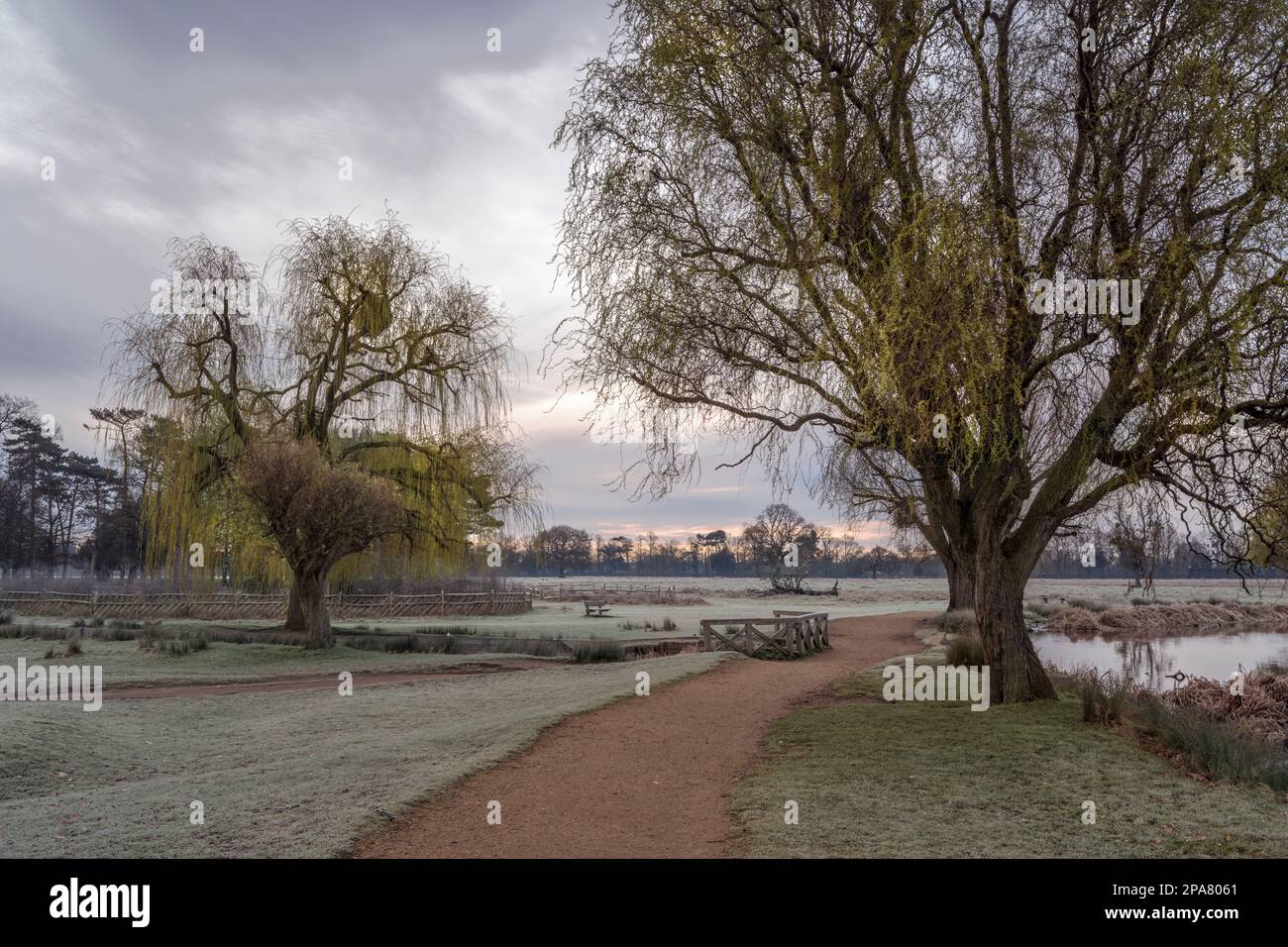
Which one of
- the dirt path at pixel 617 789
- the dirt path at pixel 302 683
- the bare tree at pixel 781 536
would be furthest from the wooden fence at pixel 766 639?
the bare tree at pixel 781 536

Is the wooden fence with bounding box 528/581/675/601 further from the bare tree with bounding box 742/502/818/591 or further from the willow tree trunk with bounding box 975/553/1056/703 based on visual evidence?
the willow tree trunk with bounding box 975/553/1056/703

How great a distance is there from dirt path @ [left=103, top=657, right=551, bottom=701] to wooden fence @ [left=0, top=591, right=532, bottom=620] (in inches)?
599

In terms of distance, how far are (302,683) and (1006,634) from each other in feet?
48.4

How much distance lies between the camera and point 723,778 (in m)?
9.02

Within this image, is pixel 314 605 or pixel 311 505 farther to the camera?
pixel 314 605

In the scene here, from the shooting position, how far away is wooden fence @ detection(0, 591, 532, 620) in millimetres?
36438

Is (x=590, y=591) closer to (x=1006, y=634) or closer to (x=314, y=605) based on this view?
(x=314, y=605)

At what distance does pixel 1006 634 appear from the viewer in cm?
1266

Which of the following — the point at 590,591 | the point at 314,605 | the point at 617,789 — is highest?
the point at 314,605

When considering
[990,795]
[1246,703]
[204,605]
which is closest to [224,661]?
[204,605]

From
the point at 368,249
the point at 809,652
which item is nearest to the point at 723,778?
the point at 809,652

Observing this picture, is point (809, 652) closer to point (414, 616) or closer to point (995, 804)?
point (995, 804)

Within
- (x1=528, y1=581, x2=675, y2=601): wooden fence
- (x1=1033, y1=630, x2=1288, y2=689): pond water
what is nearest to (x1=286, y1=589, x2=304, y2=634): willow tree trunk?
(x1=1033, y1=630, x2=1288, y2=689): pond water
